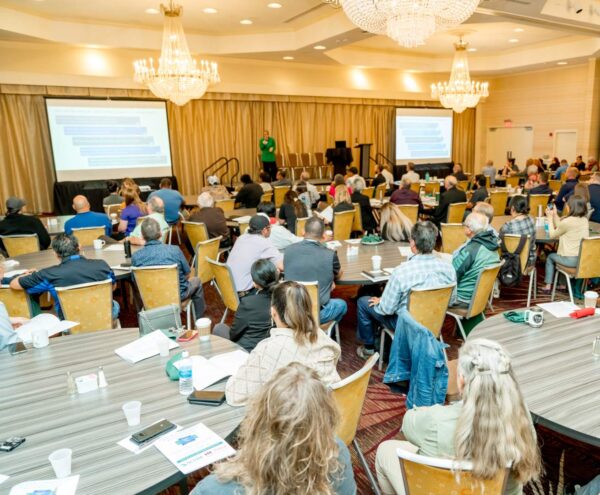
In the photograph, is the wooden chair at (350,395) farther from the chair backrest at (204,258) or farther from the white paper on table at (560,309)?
the chair backrest at (204,258)

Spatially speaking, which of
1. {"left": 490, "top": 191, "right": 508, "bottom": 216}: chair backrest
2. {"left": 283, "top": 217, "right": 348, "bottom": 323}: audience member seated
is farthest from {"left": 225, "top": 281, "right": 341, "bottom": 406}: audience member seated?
{"left": 490, "top": 191, "right": 508, "bottom": 216}: chair backrest

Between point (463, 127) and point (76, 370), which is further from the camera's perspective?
point (463, 127)

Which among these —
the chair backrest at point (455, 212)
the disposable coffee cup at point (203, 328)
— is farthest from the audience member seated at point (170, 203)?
the disposable coffee cup at point (203, 328)

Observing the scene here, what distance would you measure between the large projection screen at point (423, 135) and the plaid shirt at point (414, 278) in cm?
1333

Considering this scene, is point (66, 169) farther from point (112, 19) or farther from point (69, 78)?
point (112, 19)

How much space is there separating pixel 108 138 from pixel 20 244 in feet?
21.8

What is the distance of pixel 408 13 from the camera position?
5363 millimetres

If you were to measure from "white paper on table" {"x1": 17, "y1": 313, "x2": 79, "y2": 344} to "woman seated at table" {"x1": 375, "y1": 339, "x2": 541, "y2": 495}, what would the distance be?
249 centimetres

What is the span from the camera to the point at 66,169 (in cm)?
1112

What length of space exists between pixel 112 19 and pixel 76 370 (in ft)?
31.6

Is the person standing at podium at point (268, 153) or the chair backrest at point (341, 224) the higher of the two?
the person standing at podium at point (268, 153)

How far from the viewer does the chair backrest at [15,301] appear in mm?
3791

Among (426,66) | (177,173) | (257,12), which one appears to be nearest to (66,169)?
(177,173)

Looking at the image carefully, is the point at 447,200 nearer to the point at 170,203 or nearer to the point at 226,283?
the point at 170,203
